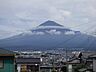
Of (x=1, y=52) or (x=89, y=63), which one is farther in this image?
(x=89, y=63)

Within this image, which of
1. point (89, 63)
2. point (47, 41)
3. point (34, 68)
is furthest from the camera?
point (47, 41)

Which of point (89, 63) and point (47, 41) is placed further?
point (47, 41)

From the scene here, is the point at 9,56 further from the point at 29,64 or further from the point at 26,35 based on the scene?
the point at 26,35

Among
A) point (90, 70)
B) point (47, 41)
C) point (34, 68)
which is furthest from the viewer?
point (47, 41)

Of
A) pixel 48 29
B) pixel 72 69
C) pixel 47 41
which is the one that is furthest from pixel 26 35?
pixel 72 69

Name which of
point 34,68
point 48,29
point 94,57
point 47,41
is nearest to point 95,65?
point 94,57

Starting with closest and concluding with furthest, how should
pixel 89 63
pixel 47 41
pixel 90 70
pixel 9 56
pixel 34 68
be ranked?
pixel 9 56 < pixel 90 70 < pixel 89 63 < pixel 34 68 < pixel 47 41

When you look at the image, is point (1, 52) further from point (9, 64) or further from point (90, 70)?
point (90, 70)

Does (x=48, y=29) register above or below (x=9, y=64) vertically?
above

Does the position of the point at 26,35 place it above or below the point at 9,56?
above
